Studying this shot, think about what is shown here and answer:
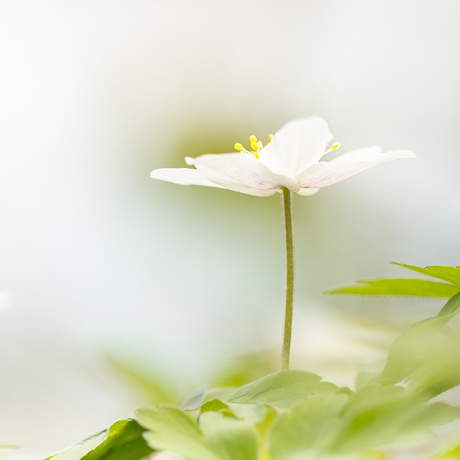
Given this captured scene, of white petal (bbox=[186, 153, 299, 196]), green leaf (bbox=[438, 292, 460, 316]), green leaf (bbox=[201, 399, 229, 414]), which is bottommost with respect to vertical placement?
green leaf (bbox=[201, 399, 229, 414])

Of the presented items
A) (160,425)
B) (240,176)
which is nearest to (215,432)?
(160,425)

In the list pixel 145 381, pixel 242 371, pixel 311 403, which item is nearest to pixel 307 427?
pixel 311 403

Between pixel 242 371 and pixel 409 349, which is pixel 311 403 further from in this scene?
pixel 242 371

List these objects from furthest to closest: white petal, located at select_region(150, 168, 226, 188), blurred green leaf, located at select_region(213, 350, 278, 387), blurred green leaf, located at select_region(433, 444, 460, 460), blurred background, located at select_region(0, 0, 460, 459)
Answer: blurred background, located at select_region(0, 0, 460, 459) < blurred green leaf, located at select_region(213, 350, 278, 387) < white petal, located at select_region(150, 168, 226, 188) < blurred green leaf, located at select_region(433, 444, 460, 460)

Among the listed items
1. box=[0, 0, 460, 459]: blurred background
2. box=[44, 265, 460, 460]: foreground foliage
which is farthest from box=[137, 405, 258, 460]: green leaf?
box=[0, 0, 460, 459]: blurred background

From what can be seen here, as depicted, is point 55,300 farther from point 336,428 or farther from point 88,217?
point 336,428

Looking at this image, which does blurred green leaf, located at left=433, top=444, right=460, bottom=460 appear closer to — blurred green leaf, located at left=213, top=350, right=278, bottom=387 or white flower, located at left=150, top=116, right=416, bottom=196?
white flower, located at left=150, top=116, right=416, bottom=196

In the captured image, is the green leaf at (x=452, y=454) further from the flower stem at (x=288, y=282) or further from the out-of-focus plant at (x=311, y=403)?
the flower stem at (x=288, y=282)
